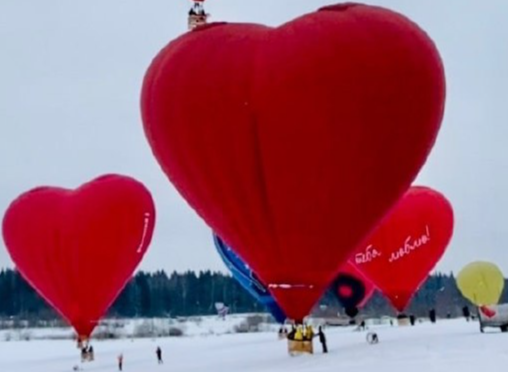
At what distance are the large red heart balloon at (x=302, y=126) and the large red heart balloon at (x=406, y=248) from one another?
11.0 m

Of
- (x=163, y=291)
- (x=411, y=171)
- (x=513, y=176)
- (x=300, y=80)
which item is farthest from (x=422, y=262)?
(x=163, y=291)

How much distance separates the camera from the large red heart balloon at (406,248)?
80.3 ft

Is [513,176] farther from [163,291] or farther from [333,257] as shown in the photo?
[163,291]

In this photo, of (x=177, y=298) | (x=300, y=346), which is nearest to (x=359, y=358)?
(x=300, y=346)

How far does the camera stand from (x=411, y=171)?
13641mm

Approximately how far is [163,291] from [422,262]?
7116cm

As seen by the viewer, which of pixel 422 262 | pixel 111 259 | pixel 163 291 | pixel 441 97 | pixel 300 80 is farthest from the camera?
pixel 163 291

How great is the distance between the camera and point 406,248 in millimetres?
24594

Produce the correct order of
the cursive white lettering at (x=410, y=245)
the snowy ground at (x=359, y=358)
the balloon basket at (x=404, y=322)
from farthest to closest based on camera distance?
the balloon basket at (x=404, y=322) → the cursive white lettering at (x=410, y=245) → the snowy ground at (x=359, y=358)

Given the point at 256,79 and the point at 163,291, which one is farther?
the point at 163,291

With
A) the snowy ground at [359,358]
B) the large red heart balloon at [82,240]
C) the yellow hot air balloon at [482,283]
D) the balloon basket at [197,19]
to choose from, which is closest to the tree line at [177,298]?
the yellow hot air balloon at [482,283]

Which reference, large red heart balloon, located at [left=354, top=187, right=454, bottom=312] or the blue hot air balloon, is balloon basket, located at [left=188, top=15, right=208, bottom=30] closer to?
the blue hot air balloon

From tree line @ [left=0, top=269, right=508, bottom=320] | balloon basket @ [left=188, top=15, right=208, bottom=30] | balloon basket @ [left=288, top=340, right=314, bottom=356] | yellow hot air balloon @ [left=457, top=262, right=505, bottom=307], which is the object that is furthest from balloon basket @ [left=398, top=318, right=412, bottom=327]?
tree line @ [left=0, top=269, right=508, bottom=320]

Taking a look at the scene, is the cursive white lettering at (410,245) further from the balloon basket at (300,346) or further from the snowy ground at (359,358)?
the balloon basket at (300,346)
